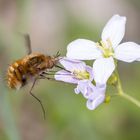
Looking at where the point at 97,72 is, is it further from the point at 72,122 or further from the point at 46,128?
the point at 46,128

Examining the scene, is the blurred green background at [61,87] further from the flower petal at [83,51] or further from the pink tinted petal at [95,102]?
the pink tinted petal at [95,102]

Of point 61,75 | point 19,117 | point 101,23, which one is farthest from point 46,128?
point 61,75

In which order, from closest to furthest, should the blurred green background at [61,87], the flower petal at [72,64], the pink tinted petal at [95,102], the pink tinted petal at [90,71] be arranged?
1. the pink tinted petal at [95,102]
2. the pink tinted petal at [90,71]
3. the flower petal at [72,64]
4. the blurred green background at [61,87]

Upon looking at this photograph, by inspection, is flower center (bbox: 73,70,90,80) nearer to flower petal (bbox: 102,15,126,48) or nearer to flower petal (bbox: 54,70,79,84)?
flower petal (bbox: 54,70,79,84)

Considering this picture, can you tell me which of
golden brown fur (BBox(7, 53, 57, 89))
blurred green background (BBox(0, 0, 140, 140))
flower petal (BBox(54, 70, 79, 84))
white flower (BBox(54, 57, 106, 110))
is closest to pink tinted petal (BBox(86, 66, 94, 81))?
white flower (BBox(54, 57, 106, 110))

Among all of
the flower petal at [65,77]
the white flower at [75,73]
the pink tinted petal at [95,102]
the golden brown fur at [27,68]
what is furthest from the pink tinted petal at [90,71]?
the golden brown fur at [27,68]
